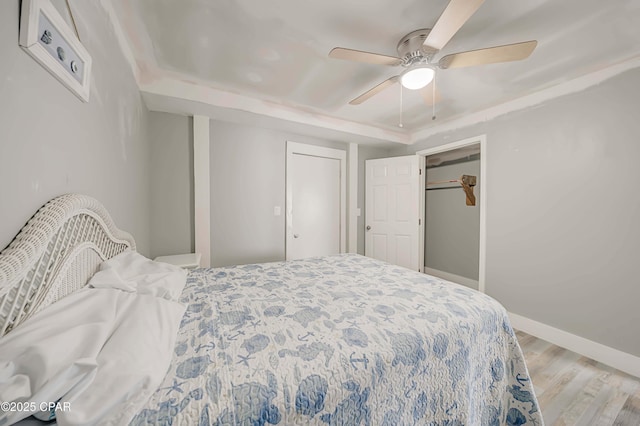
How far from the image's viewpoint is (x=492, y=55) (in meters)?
1.42

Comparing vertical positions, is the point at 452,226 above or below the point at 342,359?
above

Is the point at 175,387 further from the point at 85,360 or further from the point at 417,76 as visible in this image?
the point at 417,76

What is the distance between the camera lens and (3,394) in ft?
1.48

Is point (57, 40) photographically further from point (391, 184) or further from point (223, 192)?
point (391, 184)

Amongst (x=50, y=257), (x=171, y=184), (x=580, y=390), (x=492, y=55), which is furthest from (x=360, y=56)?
(x=580, y=390)

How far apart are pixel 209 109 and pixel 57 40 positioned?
1601 mm

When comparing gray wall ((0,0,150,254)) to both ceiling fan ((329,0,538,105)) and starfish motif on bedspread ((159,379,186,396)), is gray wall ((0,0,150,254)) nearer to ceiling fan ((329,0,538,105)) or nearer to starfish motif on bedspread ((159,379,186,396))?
starfish motif on bedspread ((159,379,186,396))

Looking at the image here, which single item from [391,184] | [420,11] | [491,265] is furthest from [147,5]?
[491,265]

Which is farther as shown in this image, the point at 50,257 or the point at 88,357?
the point at 50,257

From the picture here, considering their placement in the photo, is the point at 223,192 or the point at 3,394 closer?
the point at 3,394

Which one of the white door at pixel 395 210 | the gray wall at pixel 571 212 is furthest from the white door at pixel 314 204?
the gray wall at pixel 571 212

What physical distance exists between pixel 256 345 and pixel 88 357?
479mm

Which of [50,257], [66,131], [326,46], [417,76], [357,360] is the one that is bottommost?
[357,360]

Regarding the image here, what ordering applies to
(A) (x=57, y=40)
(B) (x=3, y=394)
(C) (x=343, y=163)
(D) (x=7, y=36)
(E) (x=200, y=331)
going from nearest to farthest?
(B) (x=3, y=394)
(D) (x=7, y=36)
(A) (x=57, y=40)
(E) (x=200, y=331)
(C) (x=343, y=163)
